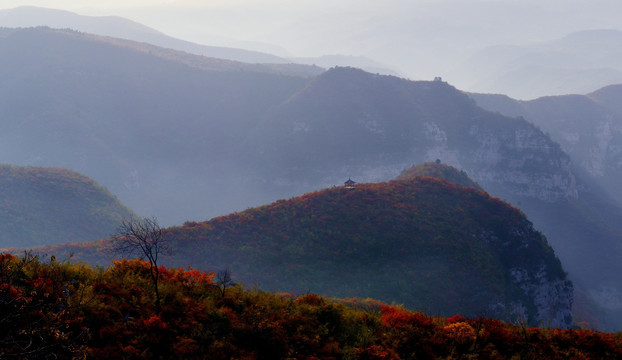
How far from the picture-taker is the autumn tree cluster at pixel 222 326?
8.18 meters

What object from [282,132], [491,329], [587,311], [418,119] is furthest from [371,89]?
[491,329]

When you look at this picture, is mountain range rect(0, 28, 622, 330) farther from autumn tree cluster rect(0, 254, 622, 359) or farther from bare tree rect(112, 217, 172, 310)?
autumn tree cluster rect(0, 254, 622, 359)

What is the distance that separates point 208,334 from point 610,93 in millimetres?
201109

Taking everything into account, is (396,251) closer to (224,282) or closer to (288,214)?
(288,214)

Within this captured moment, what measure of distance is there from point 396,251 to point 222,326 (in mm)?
29164

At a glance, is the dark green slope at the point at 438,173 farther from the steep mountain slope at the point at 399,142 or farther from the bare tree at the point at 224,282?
the bare tree at the point at 224,282

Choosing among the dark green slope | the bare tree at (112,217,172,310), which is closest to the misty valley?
the bare tree at (112,217,172,310)

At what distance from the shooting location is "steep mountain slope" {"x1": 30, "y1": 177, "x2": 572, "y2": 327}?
32.7 m

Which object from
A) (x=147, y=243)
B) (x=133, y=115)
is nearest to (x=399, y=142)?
(x=133, y=115)

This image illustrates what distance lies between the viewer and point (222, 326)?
9.40 metres

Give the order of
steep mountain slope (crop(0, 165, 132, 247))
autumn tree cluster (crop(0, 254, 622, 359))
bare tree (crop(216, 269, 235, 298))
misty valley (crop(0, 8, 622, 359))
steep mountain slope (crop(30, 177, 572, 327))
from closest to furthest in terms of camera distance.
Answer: autumn tree cluster (crop(0, 254, 622, 359)), misty valley (crop(0, 8, 622, 359)), bare tree (crop(216, 269, 235, 298)), steep mountain slope (crop(30, 177, 572, 327)), steep mountain slope (crop(0, 165, 132, 247))

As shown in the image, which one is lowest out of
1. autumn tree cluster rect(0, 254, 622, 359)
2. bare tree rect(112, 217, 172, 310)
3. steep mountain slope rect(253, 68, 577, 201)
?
autumn tree cluster rect(0, 254, 622, 359)

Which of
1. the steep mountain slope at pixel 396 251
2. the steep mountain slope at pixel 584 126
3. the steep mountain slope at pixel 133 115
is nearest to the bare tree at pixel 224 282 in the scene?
the steep mountain slope at pixel 396 251

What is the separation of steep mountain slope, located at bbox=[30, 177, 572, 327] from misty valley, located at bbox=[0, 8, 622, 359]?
0.22m
